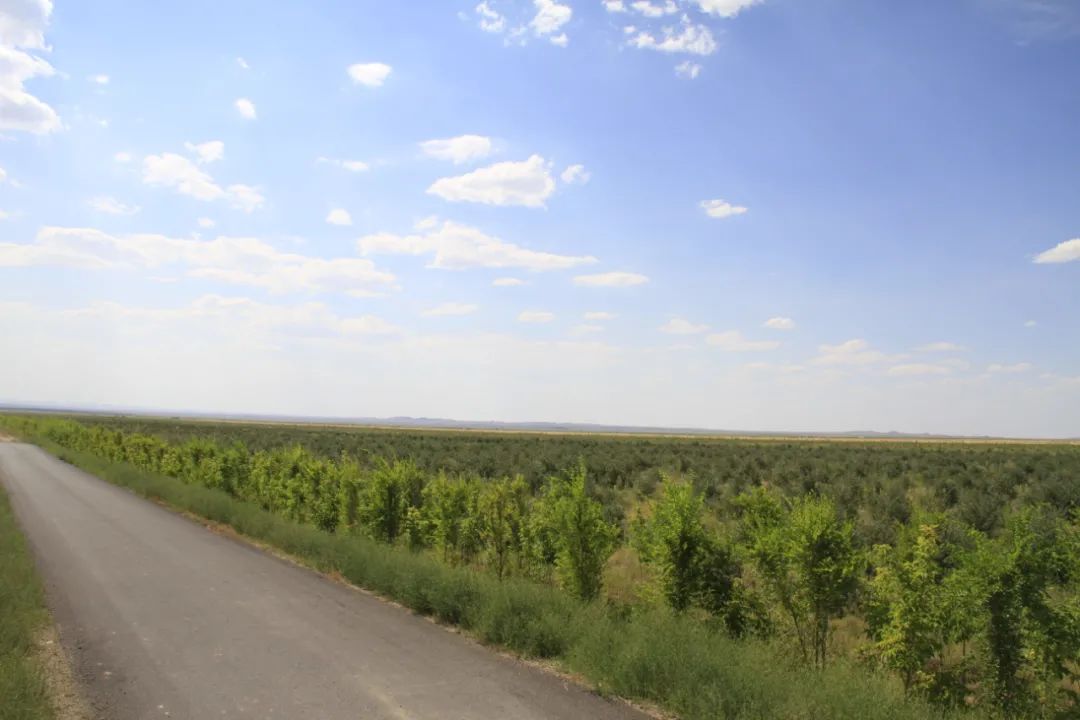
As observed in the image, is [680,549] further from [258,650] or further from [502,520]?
[258,650]

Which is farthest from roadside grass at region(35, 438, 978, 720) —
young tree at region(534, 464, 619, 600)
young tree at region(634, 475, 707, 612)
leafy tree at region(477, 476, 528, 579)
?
leafy tree at region(477, 476, 528, 579)

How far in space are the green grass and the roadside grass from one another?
15.3 ft

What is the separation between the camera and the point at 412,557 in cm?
1222

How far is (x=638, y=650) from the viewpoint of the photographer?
713 cm

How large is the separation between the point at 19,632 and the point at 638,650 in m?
7.42

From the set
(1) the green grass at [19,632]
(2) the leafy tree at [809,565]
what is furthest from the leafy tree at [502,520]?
(1) the green grass at [19,632]

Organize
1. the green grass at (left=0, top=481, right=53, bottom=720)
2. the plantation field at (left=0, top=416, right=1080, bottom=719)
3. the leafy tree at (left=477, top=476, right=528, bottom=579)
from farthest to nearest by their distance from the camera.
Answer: the leafy tree at (left=477, top=476, right=528, bottom=579)
the plantation field at (left=0, top=416, right=1080, bottom=719)
the green grass at (left=0, top=481, right=53, bottom=720)

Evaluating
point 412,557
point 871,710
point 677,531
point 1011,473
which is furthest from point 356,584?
point 1011,473

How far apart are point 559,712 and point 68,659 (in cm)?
581

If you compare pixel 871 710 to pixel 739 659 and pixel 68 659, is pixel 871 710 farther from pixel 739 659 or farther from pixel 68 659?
pixel 68 659

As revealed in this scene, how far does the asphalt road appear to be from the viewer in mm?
6434

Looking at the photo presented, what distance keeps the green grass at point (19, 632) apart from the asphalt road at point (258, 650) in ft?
1.18

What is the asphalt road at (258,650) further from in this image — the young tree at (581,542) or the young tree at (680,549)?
the young tree at (680,549)

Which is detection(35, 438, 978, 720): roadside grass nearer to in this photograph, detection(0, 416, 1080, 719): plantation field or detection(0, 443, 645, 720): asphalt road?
detection(0, 416, 1080, 719): plantation field
